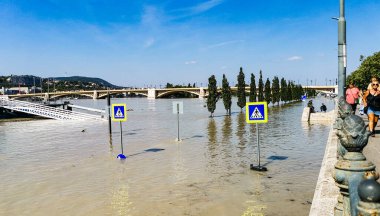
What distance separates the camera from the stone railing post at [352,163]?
9.65 ft

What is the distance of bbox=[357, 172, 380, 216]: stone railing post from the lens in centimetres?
226

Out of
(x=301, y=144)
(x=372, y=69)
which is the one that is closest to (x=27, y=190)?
(x=301, y=144)

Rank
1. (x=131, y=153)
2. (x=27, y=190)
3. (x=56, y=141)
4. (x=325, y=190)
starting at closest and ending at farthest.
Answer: (x=325, y=190) → (x=27, y=190) → (x=131, y=153) → (x=56, y=141)

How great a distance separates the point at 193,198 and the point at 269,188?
240 cm

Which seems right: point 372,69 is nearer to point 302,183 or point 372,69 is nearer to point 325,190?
point 302,183

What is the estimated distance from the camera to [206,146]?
63.6ft

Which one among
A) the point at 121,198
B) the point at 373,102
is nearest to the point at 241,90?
the point at 373,102

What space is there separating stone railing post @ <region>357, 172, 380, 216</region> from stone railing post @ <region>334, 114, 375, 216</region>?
0.49 meters

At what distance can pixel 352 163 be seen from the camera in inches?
118

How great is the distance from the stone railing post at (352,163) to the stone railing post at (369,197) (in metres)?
0.49

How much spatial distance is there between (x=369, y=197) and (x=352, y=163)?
0.76 metres

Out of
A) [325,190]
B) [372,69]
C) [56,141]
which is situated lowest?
[56,141]

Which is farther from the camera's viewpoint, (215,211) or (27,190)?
(27,190)

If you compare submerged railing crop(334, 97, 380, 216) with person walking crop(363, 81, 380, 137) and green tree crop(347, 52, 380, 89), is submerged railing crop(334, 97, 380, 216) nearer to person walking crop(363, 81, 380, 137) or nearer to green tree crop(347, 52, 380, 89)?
person walking crop(363, 81, 380, 137)
